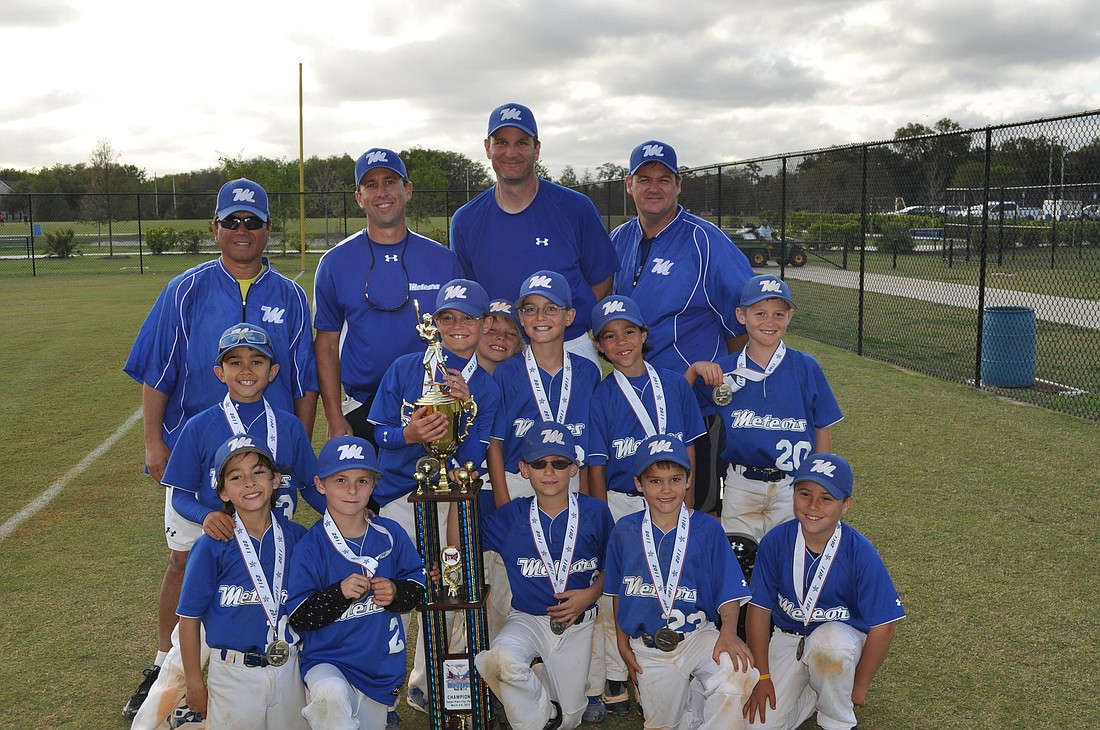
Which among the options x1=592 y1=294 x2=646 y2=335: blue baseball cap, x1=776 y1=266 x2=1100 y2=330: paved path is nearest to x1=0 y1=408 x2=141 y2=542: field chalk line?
x1=592 y1=294 x2=646 y2=335: blue baseball cap

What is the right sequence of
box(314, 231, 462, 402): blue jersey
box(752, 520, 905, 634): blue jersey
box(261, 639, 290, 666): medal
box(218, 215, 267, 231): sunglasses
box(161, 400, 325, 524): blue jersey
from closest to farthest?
box(261, 639, 290, 666): medal → box(752, 520, 905, 634): blue jersey → box(161, 400, 325, 524): blue jersey → box(218, 215, 267, 231): sunglasses → box(314, 231, 462, 402): blue jersey

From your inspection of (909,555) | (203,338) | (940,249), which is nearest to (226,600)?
(203,338)

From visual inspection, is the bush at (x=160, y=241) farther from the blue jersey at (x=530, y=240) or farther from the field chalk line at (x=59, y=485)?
the blue jersey at (x=530, y=240)

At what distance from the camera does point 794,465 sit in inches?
167

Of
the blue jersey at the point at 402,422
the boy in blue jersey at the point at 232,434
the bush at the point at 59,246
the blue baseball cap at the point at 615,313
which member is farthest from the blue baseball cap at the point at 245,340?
the bush at the point at 59,246

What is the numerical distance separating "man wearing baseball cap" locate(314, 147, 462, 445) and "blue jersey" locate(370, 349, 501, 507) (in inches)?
16.0

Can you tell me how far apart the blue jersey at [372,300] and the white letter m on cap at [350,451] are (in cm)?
92

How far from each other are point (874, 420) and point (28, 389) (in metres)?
9.15

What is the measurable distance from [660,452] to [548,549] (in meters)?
0.64

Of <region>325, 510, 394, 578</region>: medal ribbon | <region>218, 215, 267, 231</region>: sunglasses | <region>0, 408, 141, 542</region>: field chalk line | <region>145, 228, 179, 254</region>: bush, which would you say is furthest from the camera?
<region>145, 228, 179, 254</region>: bush

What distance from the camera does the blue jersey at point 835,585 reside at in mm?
3652

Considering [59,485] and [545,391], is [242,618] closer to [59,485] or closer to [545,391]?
[545,391]

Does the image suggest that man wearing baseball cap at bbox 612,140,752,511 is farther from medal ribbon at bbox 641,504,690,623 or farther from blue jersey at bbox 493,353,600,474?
medal ribbon at bbox 641,504,690,623

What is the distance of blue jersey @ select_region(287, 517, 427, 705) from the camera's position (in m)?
3.52
